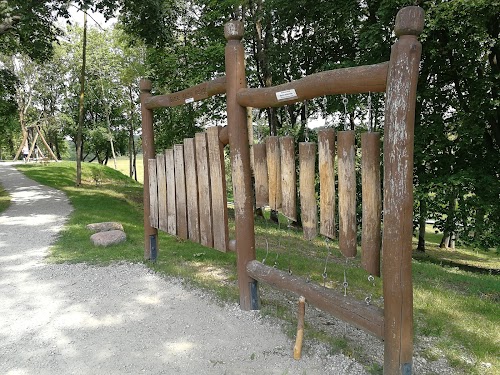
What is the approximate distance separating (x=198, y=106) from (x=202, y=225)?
32.5ft

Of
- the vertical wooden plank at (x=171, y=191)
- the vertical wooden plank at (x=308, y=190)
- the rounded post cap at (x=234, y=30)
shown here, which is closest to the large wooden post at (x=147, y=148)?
the vertical wooden plank at (x=171, y=191)

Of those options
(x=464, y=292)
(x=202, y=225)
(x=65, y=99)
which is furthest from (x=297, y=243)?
(x=65, y=99)

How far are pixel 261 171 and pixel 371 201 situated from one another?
119 centimetres

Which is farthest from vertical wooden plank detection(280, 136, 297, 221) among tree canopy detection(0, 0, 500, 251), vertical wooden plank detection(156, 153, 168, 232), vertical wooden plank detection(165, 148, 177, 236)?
tree canopy detection(0, 0, 500, 251)

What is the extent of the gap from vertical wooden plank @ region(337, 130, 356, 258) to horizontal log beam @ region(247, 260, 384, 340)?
14.0 inches

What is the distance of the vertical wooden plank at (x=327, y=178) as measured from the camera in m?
2.86

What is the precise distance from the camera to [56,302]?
4.25 metres

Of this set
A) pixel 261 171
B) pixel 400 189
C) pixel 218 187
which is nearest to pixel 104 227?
pixel 218 187

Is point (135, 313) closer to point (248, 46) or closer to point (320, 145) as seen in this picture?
point (320, 145)

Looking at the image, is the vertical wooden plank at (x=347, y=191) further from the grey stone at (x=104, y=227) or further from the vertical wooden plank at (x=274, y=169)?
the grey stone at (x=104, y=227)

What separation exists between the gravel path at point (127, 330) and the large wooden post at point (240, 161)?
286 mm

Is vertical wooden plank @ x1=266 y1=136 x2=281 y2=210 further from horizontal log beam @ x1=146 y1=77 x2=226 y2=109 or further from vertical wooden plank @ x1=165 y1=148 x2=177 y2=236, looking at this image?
vertical wooden plank @ x1=165 y1=148 x2=177 y2=236

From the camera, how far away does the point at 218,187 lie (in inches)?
159

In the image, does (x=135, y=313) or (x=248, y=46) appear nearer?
(x=135, y=313)
